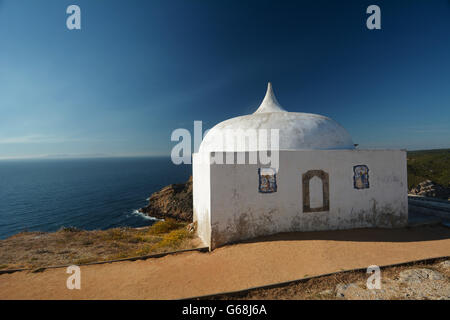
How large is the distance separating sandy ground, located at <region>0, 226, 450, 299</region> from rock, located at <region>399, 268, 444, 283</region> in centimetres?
55

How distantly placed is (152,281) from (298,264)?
438 cm

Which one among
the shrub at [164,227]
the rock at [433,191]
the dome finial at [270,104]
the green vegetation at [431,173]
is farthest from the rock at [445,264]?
the green vegetation at [431,173]

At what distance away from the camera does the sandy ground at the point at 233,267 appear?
545 centimetres

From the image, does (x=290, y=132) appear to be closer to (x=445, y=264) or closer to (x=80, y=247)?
(x=445, y=264)

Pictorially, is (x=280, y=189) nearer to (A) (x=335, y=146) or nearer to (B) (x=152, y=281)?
(A) (x=335, y=146)

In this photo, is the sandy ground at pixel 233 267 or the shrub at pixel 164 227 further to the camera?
the shrub at pixel 164 227

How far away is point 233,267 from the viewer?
6.35m

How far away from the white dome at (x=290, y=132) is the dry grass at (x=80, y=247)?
15.3 feet

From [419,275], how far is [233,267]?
203 inches

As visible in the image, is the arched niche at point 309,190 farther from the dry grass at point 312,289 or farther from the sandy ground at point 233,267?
the dry grass at point 312,289

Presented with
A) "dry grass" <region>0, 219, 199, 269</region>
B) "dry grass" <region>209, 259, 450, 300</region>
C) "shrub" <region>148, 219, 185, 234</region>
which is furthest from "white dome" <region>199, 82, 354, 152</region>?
"shrub" <region>148, 219, 185, 234</region>

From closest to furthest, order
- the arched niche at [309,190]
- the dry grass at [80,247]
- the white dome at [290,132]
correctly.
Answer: the dry grass at [80,247] → the arched niche at [309,190] → the white dome at [290,132]

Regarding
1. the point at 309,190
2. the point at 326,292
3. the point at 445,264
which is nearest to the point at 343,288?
the point at 326,292
